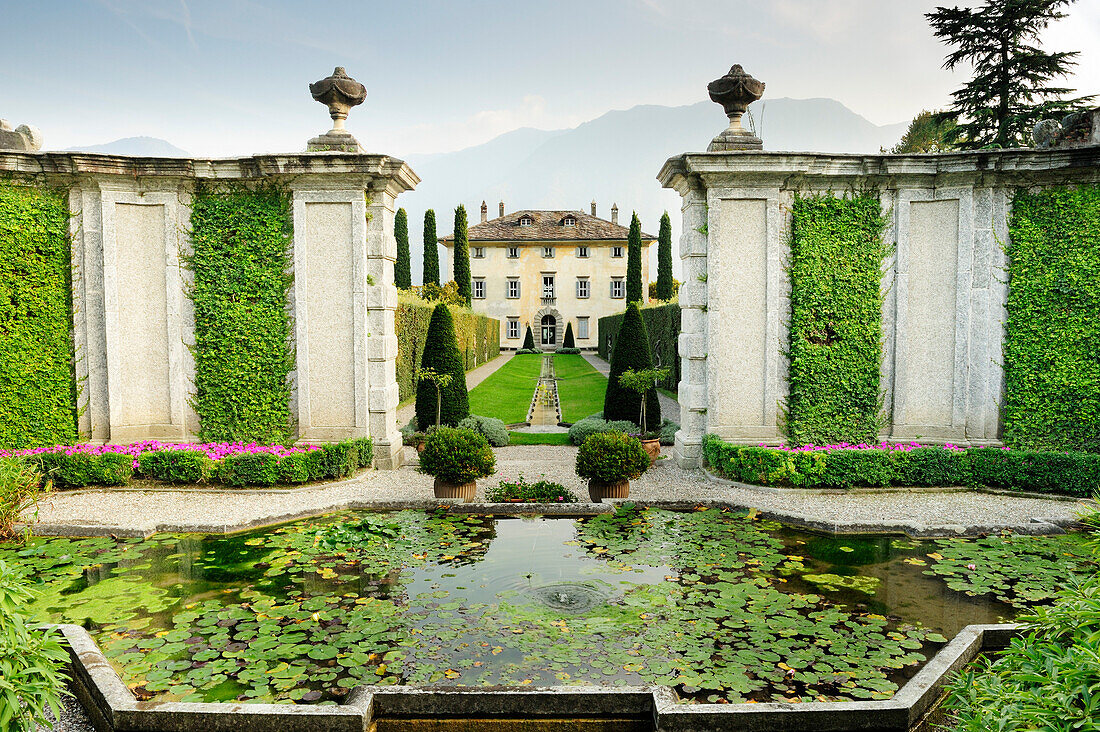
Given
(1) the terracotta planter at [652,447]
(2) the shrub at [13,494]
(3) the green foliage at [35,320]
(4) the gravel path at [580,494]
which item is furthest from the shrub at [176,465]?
(1) the terracotta planter at [652,447]

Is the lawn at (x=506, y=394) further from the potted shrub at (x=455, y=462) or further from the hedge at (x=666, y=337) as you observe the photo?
the potted shrub at (x=455, y=462)

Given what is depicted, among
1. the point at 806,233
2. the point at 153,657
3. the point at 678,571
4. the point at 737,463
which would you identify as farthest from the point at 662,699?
the point at 806,233

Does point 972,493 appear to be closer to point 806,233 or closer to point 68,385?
point 806,233

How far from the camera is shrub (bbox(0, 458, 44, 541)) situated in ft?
25.0

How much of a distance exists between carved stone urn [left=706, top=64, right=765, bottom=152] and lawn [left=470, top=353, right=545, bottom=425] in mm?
8821

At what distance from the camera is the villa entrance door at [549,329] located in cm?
5175

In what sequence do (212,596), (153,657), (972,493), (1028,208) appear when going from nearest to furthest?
(153,657), (212,596), (972,493), (1028,208)

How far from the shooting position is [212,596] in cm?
610

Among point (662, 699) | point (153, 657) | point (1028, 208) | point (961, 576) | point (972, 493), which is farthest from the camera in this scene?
point (1028, 208)

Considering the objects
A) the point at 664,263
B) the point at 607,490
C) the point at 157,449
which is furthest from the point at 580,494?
the point at 664,263

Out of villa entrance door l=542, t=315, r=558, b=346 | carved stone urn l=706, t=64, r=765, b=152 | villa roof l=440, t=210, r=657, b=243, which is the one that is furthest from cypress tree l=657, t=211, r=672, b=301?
carved stone urn l=706, t=64, r=765, b=152

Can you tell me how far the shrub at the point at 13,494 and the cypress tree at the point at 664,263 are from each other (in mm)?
38412

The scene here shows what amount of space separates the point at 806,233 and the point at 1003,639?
22.2 feet

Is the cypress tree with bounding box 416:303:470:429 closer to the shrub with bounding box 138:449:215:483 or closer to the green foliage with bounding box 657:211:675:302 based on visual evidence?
the shrub with bounding box 138:449:215:483
